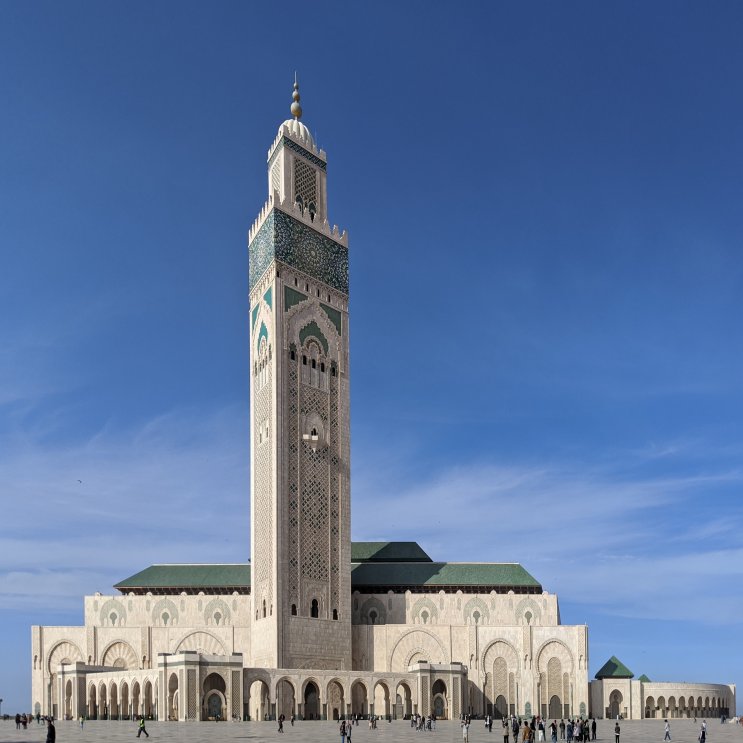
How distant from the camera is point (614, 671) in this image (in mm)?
69125

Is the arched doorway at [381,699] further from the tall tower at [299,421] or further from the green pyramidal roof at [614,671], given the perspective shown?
the green pyramidal roof at [614,671]

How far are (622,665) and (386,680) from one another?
18428 millimetres

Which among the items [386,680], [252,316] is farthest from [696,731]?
[252,316]

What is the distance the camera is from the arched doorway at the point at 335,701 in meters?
59.8

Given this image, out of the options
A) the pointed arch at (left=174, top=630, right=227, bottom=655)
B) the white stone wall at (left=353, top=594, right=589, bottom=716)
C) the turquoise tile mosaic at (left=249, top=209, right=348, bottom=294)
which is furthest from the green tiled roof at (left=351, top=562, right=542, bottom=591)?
the turquoise tile mosaic at (left=249, top=209, right=348, bottom=294)

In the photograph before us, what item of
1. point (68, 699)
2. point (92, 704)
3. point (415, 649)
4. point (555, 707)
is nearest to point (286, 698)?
point (415, 649)

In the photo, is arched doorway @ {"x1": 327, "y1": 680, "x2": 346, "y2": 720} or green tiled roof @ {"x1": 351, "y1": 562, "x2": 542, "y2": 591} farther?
green tiled roof @ {"x1": 351, "y1": 562, "x2": 542, "y2": 591}

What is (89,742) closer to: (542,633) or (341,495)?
(341,495)

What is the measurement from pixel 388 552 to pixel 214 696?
23629mm

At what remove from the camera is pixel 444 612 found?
70312 mm

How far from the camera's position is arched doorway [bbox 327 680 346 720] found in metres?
59.8

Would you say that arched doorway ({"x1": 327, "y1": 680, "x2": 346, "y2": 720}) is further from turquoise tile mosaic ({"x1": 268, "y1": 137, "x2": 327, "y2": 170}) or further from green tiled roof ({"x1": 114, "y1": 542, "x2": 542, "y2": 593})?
turquoise tile mosaic ({"x1": 268, "y1": 137, "x2": 327, "y2": 170})

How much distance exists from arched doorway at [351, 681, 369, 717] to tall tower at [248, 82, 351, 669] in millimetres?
3167

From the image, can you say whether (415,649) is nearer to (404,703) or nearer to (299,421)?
(404,703)
